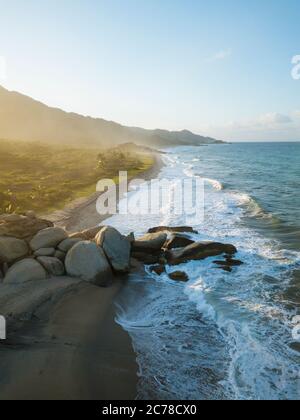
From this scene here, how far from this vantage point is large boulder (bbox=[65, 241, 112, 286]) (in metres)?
13.9

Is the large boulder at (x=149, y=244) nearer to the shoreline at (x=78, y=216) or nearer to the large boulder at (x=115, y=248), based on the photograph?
the large boulder at (x=115, y=248)

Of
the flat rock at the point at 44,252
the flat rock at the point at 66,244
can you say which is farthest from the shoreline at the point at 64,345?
the flat rock at the point at 66,244

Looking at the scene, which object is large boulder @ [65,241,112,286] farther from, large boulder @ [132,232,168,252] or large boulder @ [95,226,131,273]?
large boulder @ [132,232,168,252]

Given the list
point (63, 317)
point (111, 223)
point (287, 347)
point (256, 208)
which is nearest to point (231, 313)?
point (287, 347)

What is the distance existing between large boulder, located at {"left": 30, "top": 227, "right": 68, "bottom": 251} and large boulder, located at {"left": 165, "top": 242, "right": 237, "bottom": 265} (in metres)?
5.19

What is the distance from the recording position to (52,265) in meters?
13.8

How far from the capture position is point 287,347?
34.1ft

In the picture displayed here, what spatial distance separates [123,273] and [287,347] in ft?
23.3

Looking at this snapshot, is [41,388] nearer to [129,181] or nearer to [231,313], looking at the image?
[231,313]

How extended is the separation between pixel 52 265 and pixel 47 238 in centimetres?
173

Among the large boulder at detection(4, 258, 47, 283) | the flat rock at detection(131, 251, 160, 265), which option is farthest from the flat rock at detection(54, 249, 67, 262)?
the flat rock at detection(131, 251, 160, 265)

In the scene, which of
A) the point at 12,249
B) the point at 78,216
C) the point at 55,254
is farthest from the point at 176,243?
the point at 78,216

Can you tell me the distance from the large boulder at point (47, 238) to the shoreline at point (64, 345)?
82.7 inches

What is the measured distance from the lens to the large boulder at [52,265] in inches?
539
